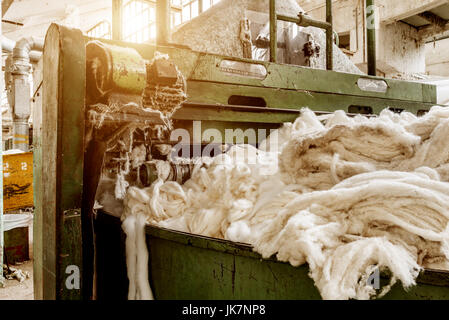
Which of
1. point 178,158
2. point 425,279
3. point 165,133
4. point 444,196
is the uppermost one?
point 165,133

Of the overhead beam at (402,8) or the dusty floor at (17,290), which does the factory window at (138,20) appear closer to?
the overhead beam at (402,8)

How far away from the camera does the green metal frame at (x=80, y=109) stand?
4.00ft

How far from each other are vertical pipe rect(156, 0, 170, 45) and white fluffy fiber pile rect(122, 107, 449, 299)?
0.67 metres

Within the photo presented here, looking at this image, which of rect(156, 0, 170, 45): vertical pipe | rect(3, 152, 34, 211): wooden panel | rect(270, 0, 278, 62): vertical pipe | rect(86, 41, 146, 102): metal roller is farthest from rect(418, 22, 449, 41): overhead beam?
rect(86, 41, 146, 102): metal roller

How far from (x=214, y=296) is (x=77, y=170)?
0.65m

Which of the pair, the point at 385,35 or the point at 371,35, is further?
the point at 385,35

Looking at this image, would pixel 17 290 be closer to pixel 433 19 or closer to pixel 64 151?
pixel 64 151

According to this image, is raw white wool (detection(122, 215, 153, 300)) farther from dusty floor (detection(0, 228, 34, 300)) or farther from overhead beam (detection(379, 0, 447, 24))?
overhead beam (detection(379, 0, 447, 24))

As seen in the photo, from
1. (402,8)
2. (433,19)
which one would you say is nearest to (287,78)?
(402,8)

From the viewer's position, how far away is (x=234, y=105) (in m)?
1.97

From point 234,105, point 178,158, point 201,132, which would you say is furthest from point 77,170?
point 234,105

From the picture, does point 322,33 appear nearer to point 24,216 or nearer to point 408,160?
point 408,160

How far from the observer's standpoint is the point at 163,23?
1.81 metres

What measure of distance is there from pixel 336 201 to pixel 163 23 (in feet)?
4.35
